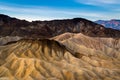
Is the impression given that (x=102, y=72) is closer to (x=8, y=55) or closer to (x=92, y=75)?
(x=92, y=75)

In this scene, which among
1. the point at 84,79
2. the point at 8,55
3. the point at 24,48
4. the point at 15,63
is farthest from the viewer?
the point at 24,48

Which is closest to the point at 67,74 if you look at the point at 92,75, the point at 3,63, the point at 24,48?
the point at 92,75

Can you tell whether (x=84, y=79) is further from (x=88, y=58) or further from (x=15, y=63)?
(x=88, y=58)

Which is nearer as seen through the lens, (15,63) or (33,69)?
(33,69)

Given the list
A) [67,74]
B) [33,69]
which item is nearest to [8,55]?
[33,69]

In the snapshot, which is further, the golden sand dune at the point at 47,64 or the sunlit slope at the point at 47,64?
the sunlit slope at the point at 47,64

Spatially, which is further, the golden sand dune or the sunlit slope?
the sunlit slope

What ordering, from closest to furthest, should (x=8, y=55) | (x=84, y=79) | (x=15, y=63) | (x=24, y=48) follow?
(x=84, y=79), (x=15, y=63), (x=8, y=55), (x=24, y=48)
